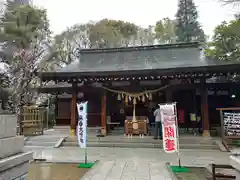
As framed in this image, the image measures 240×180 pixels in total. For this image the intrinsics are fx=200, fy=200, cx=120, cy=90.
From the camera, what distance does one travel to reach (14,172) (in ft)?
9.16

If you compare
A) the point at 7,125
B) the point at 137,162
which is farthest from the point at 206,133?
the point at 7,125

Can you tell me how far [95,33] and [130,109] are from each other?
13.2 m

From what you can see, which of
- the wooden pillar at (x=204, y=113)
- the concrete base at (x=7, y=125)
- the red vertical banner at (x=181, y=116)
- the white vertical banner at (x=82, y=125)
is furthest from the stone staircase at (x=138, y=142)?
the concrete base at (x=7, y=125)

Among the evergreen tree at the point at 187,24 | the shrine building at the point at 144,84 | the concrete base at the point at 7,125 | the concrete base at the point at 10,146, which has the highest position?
the evergreen tree at the point at 187,24

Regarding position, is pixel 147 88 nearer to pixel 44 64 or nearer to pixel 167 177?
pixel 167 177

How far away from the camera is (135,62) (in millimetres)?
12891

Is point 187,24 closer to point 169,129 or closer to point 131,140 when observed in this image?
point 131,140

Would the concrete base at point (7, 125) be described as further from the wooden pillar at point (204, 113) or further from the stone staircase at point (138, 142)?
the wooden pillar at point (204, 113)

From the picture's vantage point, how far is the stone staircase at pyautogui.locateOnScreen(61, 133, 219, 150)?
28.9ft

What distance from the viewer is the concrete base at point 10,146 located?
8.89ft

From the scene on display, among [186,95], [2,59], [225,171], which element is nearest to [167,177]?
[225,171]

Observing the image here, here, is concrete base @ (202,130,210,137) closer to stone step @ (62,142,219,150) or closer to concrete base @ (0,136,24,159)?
stone step @ (62,142,219,150)

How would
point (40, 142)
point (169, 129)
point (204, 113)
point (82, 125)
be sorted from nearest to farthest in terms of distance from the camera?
1. point (169, 129)
2. point (82, 125)
3. point (204, 113)
4. point (40, 142)

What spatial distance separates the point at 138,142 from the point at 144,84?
3406 millimetres
